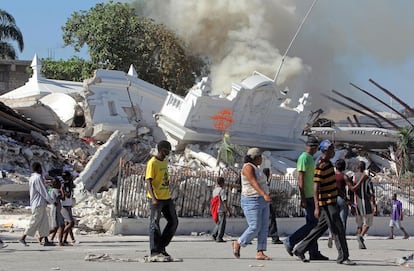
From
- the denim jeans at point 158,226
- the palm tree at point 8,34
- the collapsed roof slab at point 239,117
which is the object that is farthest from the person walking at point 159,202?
the palm tree at point 8,34

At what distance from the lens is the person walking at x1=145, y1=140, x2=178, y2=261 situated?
1040 cm

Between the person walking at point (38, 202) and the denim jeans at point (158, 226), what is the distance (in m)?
3.18

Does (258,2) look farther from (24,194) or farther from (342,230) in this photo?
(342,230)

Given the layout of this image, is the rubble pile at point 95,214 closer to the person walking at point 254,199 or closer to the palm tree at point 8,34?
the person walking at point 254,199

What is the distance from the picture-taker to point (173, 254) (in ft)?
39.9

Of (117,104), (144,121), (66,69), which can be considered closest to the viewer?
(117,104)

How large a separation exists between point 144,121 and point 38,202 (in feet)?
60.3

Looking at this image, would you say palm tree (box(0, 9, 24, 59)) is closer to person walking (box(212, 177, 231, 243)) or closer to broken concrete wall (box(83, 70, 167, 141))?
broken concrete wall (box(83, 70, 167, 141))

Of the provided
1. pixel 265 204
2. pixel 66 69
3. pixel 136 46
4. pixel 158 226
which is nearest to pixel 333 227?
pixel 265 204

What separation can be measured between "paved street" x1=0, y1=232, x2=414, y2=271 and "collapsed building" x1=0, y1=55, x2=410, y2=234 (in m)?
11.4

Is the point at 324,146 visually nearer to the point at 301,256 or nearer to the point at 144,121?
the point at 301,256

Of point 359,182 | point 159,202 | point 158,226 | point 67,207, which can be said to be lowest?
point 158,226

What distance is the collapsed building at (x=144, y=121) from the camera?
27.0m

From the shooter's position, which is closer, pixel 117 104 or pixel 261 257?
pixel 261 257
